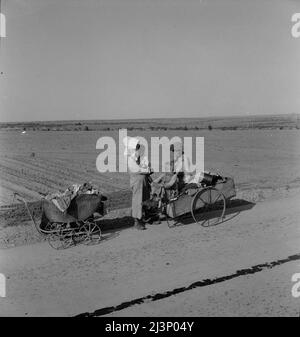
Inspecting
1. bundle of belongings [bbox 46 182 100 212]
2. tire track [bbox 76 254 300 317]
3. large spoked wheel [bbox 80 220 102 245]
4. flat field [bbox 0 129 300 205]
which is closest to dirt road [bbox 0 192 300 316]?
tire track [bbox 76 254 300 317]

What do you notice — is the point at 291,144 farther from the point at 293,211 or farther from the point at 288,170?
the point at 293,211

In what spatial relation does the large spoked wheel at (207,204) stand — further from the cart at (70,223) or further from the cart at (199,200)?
the cart at (70,223)

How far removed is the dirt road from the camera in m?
5.44

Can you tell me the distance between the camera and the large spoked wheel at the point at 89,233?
305 inches

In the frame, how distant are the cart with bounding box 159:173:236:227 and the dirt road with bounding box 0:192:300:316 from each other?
0.99 feet

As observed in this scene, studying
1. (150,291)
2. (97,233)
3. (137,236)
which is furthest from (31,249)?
(150,291)

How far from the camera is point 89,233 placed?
7754 millimetres

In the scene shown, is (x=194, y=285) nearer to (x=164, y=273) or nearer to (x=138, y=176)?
(x=164, y=273)

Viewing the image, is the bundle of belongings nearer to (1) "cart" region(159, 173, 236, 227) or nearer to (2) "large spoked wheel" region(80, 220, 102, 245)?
(2) "large spoked wheel" region(80, 220, 102, 245)

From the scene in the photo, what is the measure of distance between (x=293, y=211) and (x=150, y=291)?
452cm

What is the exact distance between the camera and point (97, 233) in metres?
8.17

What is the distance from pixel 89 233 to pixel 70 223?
1.21 feet

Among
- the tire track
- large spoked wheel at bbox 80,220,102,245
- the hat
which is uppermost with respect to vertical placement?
the hat

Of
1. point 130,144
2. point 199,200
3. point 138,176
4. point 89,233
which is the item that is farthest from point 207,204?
point 89,233
